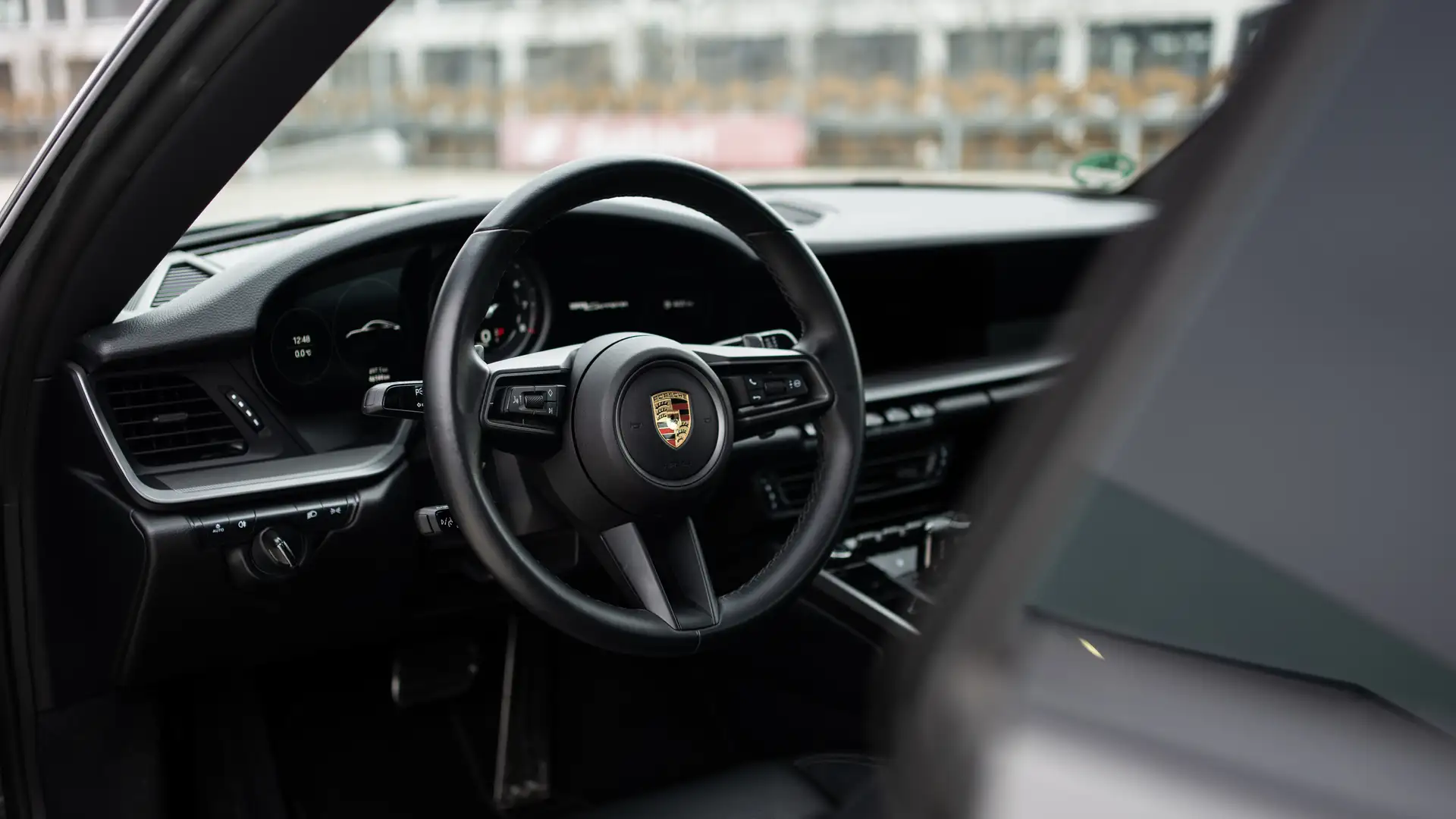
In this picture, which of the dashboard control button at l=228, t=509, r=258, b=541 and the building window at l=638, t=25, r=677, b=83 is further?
the building window at l=638, t=25, r=677, b=83

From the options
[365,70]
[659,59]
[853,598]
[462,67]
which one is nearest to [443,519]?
[853,598]

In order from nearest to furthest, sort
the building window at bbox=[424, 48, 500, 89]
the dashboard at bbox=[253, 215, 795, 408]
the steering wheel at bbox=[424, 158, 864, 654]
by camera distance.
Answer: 1. the steering wheel at bbox=[424, 158, 864, 654]
2. the dashboard at bbox=[253, 215, 795, 408]
3. the building window at bbox=[424, 48, 500, 89]

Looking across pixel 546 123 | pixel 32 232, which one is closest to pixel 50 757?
pixel 32 232

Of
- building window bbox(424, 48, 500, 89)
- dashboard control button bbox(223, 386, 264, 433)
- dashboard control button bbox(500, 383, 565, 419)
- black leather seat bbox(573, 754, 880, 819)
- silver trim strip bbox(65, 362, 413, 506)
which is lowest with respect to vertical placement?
black leather seat bbox(573, 754, 880, 819)

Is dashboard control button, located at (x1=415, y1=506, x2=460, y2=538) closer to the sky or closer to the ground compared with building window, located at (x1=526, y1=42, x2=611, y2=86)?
closer to the ground

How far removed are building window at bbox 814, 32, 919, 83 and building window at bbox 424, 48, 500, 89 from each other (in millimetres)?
5536

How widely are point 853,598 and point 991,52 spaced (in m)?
17.7

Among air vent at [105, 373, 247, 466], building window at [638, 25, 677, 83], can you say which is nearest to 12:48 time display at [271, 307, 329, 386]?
air vent at [105, 373, 247, 466]

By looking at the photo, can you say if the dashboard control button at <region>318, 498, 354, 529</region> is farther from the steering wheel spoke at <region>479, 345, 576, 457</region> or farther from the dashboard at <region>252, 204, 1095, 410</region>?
the steering wheel spoke at <region>479, 345, 576, 457</region>

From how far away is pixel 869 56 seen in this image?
19.8m

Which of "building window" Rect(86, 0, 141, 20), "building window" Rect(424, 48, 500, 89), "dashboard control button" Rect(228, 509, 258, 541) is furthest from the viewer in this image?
"building window" Rect(424, 48, 500, 89)

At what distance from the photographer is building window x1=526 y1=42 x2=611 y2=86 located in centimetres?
2194

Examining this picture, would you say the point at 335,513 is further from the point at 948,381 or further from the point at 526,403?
the point at 948,381

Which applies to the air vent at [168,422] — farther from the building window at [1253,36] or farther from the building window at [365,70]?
the building window at [1253,36]
